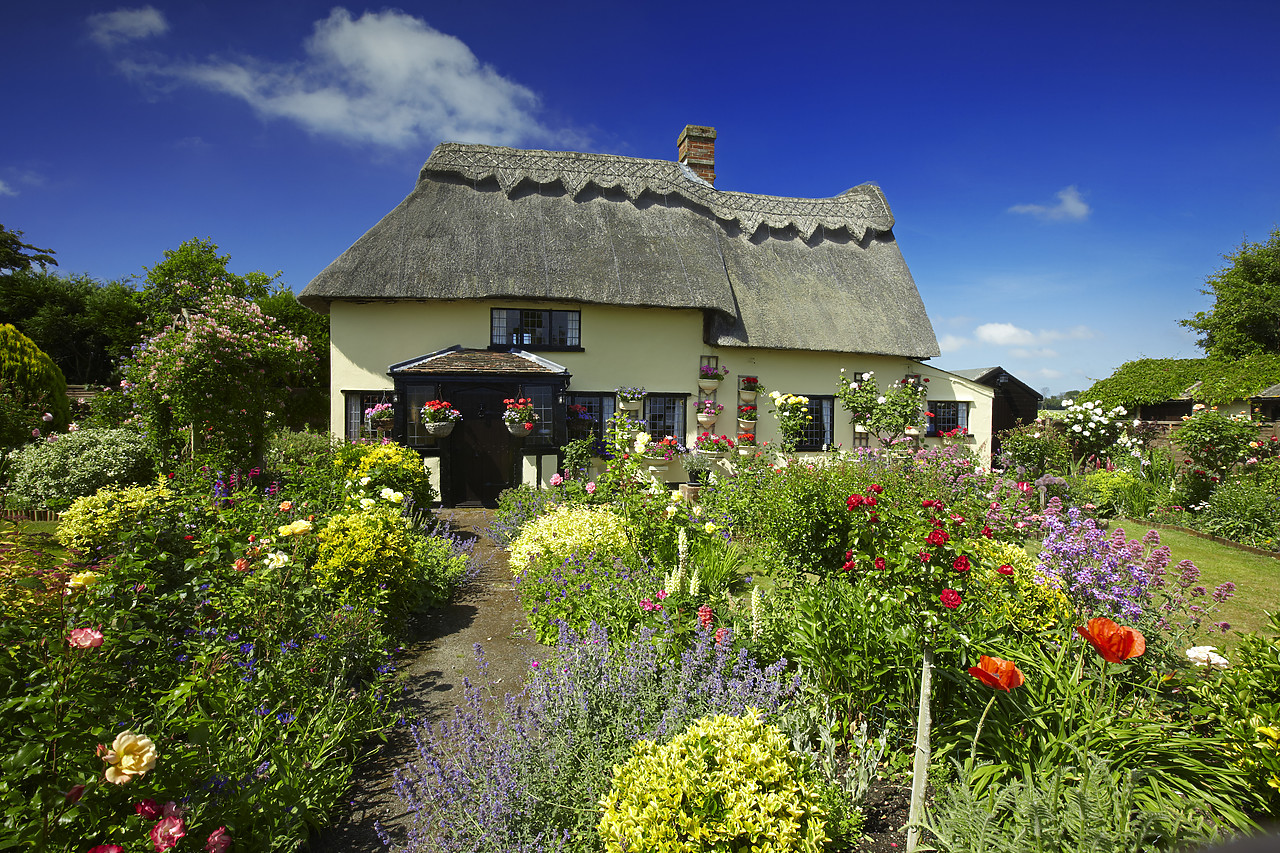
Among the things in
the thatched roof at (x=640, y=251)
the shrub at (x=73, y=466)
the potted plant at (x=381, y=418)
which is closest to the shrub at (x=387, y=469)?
the potted plant at (x=381, y=418)

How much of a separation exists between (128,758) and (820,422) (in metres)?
13.5

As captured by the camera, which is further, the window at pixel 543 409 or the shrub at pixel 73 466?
the window at pixel 543 409

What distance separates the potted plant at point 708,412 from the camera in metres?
12.3

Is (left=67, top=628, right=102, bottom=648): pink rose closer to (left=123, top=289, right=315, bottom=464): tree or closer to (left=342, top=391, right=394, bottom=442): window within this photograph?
(left=123, top=289, right=315, bottom=464): tree

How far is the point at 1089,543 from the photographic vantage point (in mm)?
3762

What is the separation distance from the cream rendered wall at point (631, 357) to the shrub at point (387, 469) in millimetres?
3024

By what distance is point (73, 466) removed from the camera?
26.7ft

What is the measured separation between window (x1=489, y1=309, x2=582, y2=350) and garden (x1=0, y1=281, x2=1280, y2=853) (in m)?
6.65

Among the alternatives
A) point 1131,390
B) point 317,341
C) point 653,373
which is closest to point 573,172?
point 653,373

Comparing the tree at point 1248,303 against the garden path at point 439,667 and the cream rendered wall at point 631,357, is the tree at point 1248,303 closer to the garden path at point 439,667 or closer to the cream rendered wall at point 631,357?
the cream rendered wall at point 631,357

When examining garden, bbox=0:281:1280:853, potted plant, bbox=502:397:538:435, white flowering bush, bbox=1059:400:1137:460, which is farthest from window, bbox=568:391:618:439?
white flowering bush, bbox=1059:400:1137:460

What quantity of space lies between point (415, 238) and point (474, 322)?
2.08 meters

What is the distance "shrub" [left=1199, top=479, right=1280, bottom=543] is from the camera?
319 inches

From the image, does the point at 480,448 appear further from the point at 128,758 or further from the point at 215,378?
the point at 128,758
